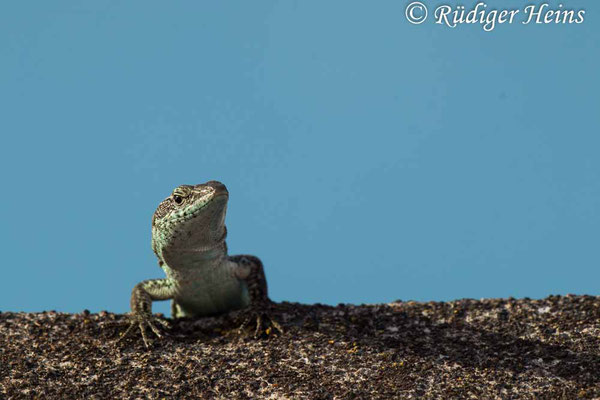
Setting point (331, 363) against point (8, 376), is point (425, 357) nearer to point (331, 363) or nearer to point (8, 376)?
point (331, 363)

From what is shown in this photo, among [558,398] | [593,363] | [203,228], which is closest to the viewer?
[558,398]

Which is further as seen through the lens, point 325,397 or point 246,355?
point 246,355

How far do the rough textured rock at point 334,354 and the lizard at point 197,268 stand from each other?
221 mm

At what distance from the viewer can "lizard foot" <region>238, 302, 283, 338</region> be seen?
8047 mm

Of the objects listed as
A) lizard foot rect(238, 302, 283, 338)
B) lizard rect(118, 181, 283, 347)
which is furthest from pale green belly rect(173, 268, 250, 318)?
lizard foot rect(238, 302, 283, 338)

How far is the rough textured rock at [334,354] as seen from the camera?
6.99 m

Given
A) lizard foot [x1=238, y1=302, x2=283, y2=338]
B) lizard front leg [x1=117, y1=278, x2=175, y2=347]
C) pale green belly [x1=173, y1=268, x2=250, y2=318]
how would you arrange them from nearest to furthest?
1. lizard foot [x1=238, y1=302, x2=283, y2=338]
2. lizard front leg [x1=117, y1=278, x2=175, y2=347]
3. pale green belly [x1=173, y1=268, x2=250, y2=318]

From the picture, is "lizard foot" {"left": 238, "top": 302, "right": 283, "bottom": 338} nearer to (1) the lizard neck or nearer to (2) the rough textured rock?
(2) the rough textured rock

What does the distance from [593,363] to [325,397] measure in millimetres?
2342

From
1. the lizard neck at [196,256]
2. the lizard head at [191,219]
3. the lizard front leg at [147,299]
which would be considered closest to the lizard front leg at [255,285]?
the lizard neck at [196,256]

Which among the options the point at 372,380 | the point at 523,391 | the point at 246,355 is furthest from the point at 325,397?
the point at 523,391

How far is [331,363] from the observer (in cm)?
736

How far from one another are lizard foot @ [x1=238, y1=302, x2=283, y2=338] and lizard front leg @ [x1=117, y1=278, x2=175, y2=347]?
2.57ft

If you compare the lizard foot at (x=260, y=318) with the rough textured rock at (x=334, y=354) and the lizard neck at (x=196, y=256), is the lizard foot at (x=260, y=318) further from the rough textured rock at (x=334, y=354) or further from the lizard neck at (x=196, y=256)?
the lizard neck at (x=196, y=256)
